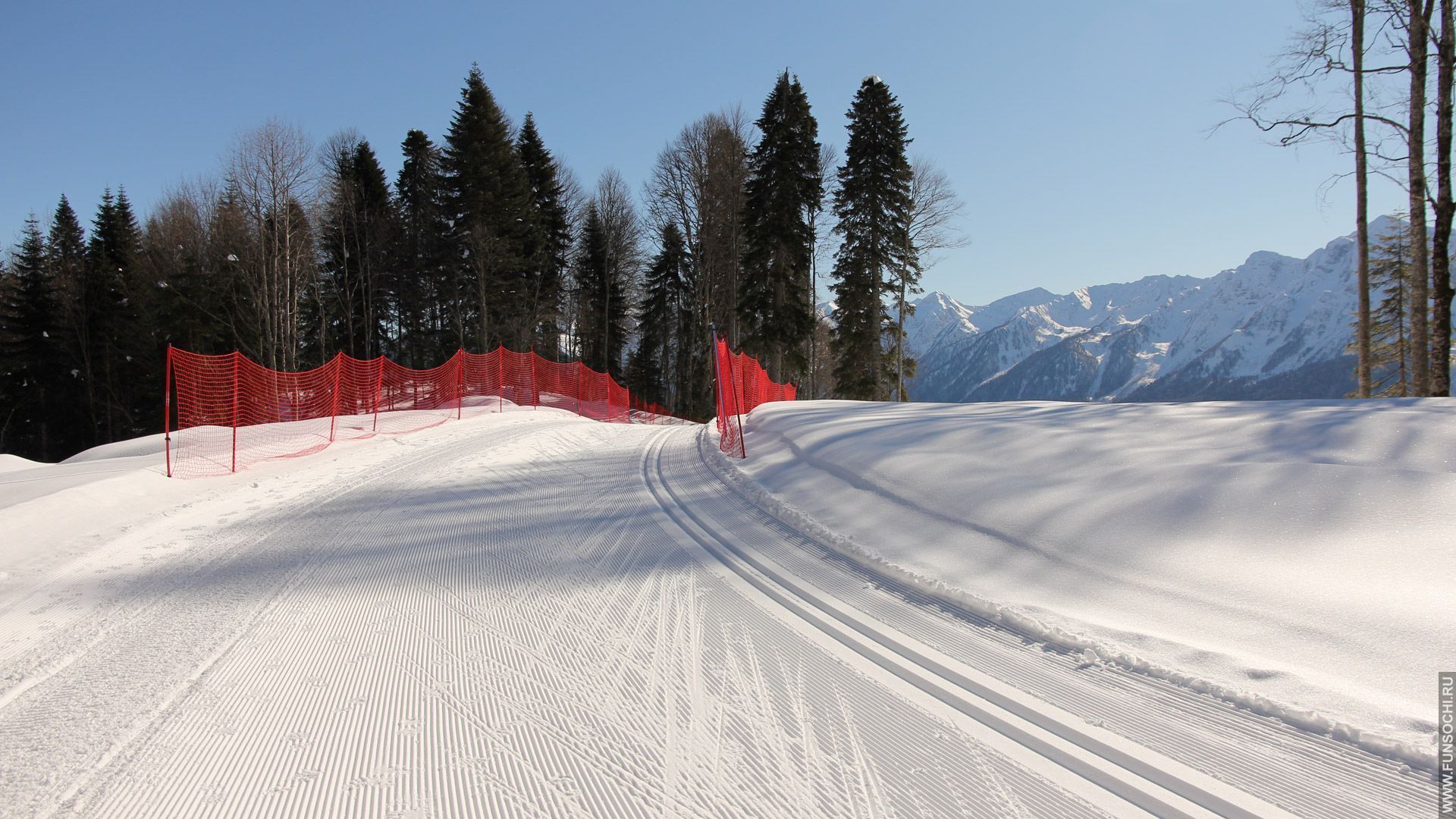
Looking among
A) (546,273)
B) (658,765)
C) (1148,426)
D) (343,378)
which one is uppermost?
(546,273)

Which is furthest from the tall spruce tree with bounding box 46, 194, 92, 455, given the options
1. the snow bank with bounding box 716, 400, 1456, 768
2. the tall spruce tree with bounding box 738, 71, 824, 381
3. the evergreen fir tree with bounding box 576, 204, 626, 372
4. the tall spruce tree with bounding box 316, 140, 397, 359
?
the snow bank with bounding box 716, 400, 1456, 768

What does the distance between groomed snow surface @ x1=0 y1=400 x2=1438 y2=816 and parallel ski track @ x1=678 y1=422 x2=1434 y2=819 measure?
1cm

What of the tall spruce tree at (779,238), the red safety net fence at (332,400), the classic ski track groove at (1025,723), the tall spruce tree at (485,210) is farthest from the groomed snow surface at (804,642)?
the tall spruce tree at (485,210)

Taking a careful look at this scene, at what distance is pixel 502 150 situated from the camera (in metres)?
28.6

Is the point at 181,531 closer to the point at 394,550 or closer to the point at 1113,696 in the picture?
the point at 394,550

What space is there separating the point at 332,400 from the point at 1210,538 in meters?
16.0

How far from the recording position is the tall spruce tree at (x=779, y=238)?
26766mm

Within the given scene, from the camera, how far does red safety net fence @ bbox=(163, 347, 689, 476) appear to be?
10812 millimetres

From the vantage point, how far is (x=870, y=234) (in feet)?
92.7

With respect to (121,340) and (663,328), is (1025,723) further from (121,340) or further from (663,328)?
(121,340)

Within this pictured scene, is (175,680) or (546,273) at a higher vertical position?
(546,273)

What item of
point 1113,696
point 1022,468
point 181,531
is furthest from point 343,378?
point 1113,696

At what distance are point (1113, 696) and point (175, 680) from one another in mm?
4349

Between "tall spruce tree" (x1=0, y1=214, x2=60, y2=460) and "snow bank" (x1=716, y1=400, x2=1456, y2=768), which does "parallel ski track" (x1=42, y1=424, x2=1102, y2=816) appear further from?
"tall spruce tree" (x1=0, y1=214, x2=60, y2=460)
